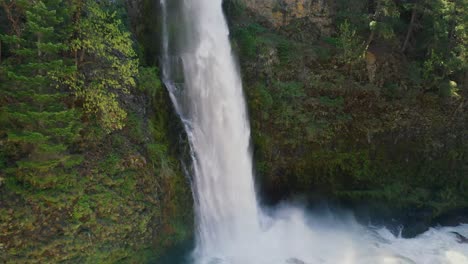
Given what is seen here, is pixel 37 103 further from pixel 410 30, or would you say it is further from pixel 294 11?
pixel 410 30

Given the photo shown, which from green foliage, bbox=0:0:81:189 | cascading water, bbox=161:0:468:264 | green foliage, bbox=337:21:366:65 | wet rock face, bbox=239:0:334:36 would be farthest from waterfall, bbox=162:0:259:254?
green foliage, bbox=337:21:366:65

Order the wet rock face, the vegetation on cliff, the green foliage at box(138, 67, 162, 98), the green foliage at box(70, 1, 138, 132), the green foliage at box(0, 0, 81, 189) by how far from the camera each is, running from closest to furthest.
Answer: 1. the green foliage at box(0, 0, 81, 189)
2. the vegetation on cliff
3. the green foliage at box(70, 1, 138, 132)
4. the green foliage at box(138, 67, 162, 98)
5. the wet rock face

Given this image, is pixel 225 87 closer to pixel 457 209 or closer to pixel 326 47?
pixel 326 47

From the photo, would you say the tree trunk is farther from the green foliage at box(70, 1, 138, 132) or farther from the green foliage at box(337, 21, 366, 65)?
the green foliage at box(70, 1, 138, 132)

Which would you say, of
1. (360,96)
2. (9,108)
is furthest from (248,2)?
(9,108)

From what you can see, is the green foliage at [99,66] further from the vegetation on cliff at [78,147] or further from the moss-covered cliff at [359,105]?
the moss-covered cliff at [359,105]
